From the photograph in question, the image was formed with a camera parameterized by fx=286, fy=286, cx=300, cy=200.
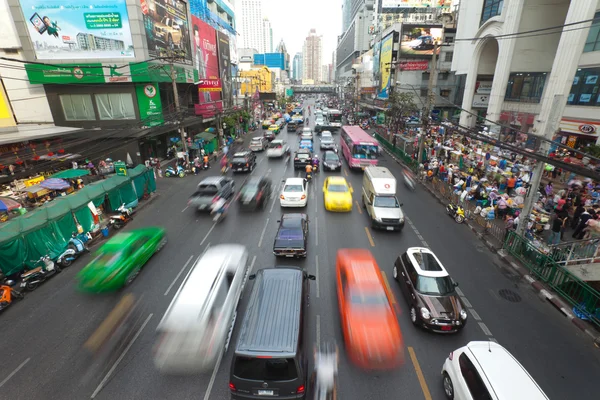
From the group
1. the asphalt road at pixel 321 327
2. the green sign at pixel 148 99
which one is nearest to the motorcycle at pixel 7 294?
the asphalt road at pixel 321 327

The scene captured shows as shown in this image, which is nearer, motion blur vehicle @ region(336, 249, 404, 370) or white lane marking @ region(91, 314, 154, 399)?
white lane marking @ region(91, 314, 154, 399)

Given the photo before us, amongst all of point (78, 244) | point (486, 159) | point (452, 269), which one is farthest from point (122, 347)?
point (486, 159)

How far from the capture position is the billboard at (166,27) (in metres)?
29.0

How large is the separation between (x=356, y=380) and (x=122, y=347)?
23.7 feet

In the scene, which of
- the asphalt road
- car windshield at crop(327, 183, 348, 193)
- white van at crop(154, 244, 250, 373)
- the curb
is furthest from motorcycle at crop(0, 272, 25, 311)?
the curb

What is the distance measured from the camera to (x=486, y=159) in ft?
84.9

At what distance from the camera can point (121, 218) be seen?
691 inches

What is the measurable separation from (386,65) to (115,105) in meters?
53.4

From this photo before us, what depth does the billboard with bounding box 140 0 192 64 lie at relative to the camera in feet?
95.2

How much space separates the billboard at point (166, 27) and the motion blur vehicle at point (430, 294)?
29237mm

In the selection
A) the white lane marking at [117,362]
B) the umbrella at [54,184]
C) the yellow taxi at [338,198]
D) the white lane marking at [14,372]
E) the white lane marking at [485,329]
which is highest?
the umbrella at [54,184]

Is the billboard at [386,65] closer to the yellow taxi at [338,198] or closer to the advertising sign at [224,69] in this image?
the advertising sign at [224,69]

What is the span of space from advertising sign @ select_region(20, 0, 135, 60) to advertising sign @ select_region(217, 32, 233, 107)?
24.4m

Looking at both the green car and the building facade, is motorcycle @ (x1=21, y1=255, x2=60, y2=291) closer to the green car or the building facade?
the green car
